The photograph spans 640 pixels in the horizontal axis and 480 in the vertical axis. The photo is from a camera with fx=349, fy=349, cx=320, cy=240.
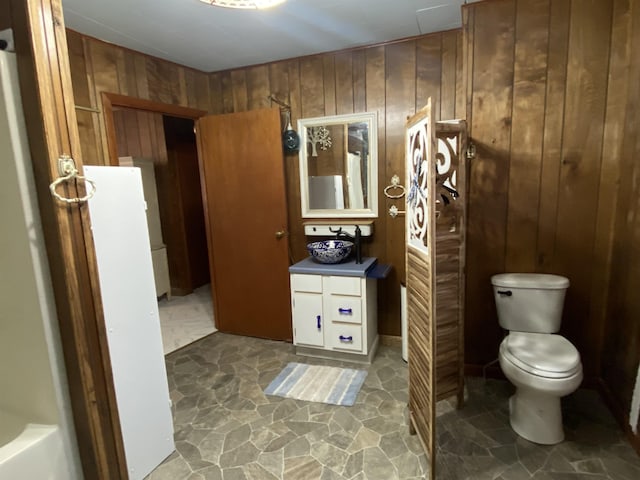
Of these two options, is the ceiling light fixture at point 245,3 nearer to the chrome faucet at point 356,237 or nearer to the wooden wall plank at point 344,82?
the wooden wall plank at point 344,82

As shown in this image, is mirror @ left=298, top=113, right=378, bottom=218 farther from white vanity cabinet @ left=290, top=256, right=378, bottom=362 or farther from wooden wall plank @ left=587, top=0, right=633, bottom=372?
wooden wall plank @ left=587, top=0, right=633, bottom=372

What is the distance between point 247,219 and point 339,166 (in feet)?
3.19

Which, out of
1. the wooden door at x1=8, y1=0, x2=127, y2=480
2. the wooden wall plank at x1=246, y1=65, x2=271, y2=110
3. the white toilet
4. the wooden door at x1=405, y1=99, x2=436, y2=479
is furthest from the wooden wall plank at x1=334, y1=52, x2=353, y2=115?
the wooden door at x1=8, y1=0, x2=127, y2=480

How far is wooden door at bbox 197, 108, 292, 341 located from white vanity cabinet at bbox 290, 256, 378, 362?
1.18ft

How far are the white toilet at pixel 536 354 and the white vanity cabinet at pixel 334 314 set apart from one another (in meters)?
0.95

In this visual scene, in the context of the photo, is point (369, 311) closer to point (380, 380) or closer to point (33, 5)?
point (380, 380)

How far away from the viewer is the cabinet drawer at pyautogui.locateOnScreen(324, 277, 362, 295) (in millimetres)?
2674

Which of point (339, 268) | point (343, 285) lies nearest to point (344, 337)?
point (343, 285)

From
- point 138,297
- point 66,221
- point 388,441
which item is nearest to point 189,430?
point 138,297

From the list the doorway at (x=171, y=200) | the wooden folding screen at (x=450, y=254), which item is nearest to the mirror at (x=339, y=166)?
the wooden folding screen at (x=450, y=254)

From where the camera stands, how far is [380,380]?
2.54 metres

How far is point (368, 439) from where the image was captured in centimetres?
196

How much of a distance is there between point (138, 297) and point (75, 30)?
1.89 metres

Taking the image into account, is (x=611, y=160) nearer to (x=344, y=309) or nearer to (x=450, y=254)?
(x=450, y=254)
